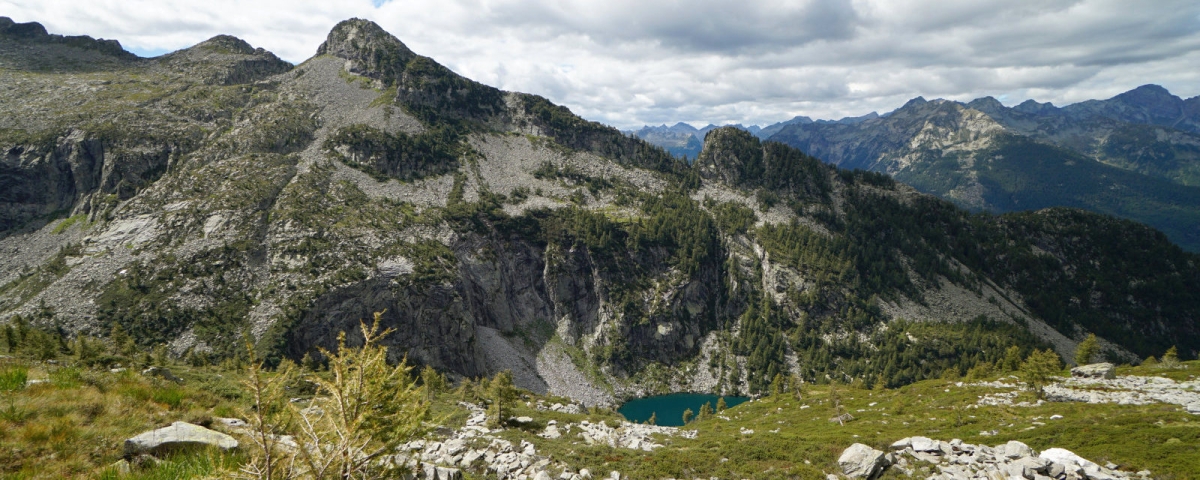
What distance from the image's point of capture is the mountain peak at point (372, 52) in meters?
184

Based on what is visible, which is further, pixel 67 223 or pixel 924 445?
pixel 67 223

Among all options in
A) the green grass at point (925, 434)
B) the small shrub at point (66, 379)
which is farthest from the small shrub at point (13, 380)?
the green grass at point (925, 434)

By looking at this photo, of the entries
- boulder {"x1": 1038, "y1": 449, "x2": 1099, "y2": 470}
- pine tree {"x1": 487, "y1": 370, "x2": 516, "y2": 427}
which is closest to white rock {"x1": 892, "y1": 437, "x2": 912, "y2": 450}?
boulder {"x1": 1038, "y1": 449, "x2": 1099, "y2": 470}

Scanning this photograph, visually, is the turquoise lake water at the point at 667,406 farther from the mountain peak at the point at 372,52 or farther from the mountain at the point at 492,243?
the mountain peak at the point at 372,52

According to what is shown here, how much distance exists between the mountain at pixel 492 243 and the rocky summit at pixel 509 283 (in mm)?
856

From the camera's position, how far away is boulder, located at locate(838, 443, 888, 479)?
27734 millimetres

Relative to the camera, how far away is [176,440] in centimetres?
1112

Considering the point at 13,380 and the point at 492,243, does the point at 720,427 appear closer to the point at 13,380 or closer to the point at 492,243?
the point at 13,380

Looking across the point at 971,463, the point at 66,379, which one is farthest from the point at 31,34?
the point at 971,463

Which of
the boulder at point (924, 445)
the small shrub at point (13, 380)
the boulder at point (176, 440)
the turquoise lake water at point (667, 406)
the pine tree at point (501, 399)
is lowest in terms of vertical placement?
the turquoise lake water at point (667, 406)

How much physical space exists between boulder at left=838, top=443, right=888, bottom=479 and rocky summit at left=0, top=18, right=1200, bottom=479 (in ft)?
1.11

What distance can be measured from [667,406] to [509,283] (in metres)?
53.9

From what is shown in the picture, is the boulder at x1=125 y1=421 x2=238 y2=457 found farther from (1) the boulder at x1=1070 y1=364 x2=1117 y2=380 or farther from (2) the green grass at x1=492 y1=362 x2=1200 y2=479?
(1) the boulder at x1=1070 y1=364 x2=1117 y2=380

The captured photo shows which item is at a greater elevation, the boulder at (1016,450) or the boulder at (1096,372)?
the boulder at (1016,450)
